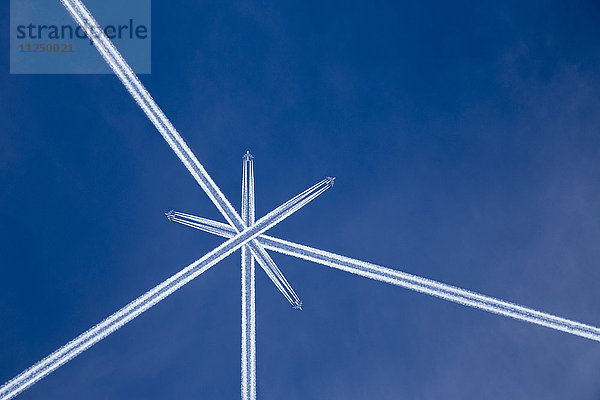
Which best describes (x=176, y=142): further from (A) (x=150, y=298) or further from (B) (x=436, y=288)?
(B) (x=436, y=288)

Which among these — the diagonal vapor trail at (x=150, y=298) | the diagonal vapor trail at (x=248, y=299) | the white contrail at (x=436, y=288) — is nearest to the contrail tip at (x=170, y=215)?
the diagonal vapor trail at (x=150, y=298)

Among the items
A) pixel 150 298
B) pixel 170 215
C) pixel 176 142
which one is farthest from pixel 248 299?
pixel 176 142

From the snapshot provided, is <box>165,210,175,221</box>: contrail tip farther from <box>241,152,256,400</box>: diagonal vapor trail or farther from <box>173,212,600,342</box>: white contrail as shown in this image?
<box>173,212,600,342</box>: white contrail

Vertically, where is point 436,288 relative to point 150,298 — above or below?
below

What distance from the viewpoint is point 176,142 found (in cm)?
1008

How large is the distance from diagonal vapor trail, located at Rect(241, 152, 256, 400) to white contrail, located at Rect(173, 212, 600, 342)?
0.61 metres

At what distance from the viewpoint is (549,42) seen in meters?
10.4

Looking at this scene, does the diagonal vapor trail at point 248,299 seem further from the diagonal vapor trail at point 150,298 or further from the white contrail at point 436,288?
the white contrail at point 436,288

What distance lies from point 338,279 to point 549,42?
7.28 m

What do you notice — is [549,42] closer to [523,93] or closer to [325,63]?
[523,93]

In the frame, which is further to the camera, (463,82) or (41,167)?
(463,82)

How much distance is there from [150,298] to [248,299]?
214 cm

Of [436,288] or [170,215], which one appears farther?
[436,288]

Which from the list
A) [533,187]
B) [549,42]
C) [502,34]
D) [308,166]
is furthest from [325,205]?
[549,42]
